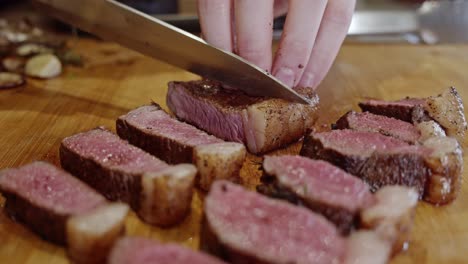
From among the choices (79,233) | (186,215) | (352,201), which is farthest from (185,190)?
(352,201)

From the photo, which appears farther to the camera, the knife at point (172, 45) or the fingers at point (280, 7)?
the fingers at point (280, 7)

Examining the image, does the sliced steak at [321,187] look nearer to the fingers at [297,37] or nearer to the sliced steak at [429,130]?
the sliced steak at [429,130]

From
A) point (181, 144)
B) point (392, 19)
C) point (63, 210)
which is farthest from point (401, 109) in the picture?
point (392, 19)

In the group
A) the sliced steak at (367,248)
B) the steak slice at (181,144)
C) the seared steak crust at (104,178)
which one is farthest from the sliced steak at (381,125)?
the seared steak crust at (104,178)

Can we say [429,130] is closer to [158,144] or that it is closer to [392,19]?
[158,144]

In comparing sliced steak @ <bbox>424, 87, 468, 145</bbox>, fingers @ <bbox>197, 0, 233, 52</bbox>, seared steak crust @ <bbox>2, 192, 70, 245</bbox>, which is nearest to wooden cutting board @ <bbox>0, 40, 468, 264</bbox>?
seared steak crust @ <bbox>2, 192, 70, 245</bbox>

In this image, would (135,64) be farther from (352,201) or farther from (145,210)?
(352,201)
